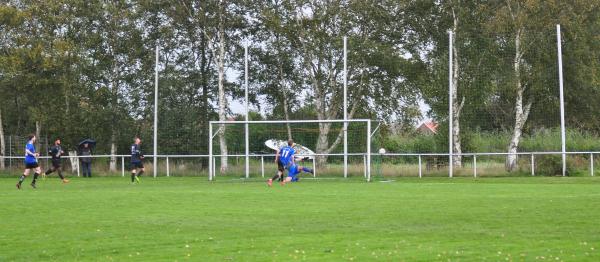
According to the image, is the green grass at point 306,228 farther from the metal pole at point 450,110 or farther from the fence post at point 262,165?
the metal pole at point 450,110

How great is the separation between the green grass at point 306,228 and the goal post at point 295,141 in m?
15.2

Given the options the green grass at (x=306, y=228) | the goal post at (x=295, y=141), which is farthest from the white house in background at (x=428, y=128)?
the green grass at (x=306, y=228)

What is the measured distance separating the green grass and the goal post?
1520cm

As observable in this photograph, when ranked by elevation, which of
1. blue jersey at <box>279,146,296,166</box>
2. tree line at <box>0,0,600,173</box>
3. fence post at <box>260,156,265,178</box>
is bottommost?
fence post at <box>260,156,265,178</box>

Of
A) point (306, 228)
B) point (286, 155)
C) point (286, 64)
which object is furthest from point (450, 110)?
point (306, 228)

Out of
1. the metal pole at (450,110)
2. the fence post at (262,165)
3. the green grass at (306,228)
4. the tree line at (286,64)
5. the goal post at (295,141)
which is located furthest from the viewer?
the tree line at (286,64)

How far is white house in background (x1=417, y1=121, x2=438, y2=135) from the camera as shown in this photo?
40.2 metres

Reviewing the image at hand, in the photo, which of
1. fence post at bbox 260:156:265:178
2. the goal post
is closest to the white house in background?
the goal post

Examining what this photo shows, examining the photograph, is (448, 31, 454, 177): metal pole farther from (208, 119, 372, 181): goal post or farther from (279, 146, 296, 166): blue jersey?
(279, 146, 296, 166): blue jersey

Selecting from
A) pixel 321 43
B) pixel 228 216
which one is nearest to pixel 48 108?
pixel 321 43

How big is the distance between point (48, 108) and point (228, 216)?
33.9 m

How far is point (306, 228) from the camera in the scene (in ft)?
44.9

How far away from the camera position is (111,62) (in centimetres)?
4847

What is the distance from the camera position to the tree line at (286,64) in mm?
39812
